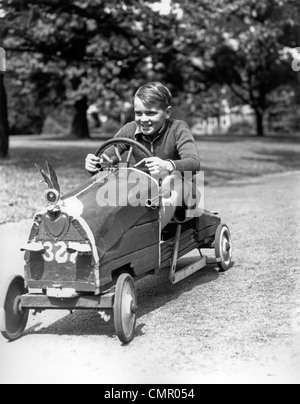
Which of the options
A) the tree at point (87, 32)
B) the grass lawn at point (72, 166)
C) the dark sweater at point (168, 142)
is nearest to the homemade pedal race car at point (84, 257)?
the dark sweater at point (168, 142)

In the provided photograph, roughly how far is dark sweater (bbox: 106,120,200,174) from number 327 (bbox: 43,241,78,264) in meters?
1.31

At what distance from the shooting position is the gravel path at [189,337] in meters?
3.26

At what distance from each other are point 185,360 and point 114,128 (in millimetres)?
39112

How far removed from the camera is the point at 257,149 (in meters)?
24.8

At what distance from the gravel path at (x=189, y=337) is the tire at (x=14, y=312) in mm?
76

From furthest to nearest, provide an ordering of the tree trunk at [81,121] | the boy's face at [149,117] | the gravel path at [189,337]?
the tree trunk at [81,121]
the boy's face at [149,117]
the gravel path at [189,337]

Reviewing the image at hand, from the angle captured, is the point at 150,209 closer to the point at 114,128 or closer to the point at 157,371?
the point at 157,371

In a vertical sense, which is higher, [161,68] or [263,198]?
[161,68]

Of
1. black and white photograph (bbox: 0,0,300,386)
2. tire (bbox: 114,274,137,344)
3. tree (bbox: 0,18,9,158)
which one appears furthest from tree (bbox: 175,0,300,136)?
tire (bbox: 114,274,137,344)

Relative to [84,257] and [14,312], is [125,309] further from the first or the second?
[14,312]

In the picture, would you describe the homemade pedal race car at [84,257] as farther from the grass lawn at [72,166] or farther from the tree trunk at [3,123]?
the tree trunk at [3,123]

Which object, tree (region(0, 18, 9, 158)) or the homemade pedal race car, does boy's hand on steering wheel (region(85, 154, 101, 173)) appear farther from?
tree (region(0, 18, 9, 158))

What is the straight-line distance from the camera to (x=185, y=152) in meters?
4.70
